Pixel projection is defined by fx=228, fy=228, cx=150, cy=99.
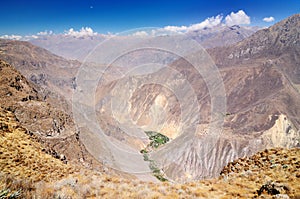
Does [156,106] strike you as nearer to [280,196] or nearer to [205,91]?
[205,91]

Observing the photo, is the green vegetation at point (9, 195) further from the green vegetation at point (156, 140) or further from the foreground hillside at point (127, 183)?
the green vegetation at point (156, 140)

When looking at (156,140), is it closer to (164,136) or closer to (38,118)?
(164,136)

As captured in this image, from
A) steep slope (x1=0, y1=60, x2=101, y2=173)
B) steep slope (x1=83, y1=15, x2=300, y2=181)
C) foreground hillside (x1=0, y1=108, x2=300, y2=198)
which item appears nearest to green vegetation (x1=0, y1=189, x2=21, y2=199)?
foreground hillside (x1=0, y1=108, x2=300, y2=198)

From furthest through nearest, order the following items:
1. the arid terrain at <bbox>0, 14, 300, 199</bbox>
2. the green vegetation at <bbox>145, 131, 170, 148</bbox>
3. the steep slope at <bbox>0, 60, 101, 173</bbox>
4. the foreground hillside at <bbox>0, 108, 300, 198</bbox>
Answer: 1. the green vegetation at <bbox>145, 131, 170, 148</bbox>
2. the steep slope at <bbox>0, 60, 101, 173</bbox>
3. the arid terrain at <bbox>0, 14, 300, 199</bbox>
4. the foreground hillside at <bbox>0, 108, 300, 198</bbox>

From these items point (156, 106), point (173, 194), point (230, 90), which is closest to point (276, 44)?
point (230, 90)

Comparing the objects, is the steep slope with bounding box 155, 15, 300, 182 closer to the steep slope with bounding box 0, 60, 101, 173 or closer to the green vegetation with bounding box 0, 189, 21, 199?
the steep slope with bounding box 0, 60, 101, 173

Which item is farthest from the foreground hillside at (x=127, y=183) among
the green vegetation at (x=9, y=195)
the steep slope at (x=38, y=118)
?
the steep slope at (x=38, y=118)

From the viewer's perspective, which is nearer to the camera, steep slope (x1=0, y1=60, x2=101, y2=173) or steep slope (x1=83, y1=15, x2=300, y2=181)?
steep slope (x1=0, y1=60, x2=101, y2=173)

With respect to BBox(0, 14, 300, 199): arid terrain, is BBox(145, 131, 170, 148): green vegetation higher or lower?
lower
